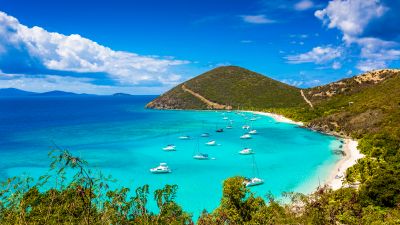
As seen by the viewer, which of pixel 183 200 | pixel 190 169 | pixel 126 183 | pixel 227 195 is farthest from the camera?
pixel 190 169

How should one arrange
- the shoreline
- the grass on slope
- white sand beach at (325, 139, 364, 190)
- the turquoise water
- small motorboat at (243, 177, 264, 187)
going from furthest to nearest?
the grass on slope, the turquoise water, the shoreline, white sand beach at (325, 139, 364, 190), small motorboat at (243, 177, 264, 187)

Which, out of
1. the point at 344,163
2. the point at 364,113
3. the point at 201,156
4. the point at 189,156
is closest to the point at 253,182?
the point at 201,156

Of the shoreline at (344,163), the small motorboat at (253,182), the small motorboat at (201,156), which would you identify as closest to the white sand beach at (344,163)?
the shoreline at (344,163)

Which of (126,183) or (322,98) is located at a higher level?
(322,98)

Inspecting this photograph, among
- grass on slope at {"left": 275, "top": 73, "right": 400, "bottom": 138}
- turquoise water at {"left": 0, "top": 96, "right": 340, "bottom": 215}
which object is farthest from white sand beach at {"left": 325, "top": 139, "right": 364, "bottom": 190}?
grass on slope at {"left": 275, "top": 73, "right": 400, "bottom": 138}

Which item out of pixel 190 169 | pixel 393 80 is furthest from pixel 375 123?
pixel 190 169

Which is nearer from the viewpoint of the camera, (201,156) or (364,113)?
(201,156)

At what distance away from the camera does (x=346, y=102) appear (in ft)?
518

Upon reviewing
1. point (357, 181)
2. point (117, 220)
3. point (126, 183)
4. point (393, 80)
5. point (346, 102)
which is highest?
point (393, 80)

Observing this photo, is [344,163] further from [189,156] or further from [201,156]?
[189,156]

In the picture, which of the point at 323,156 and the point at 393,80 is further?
the point at 393,80

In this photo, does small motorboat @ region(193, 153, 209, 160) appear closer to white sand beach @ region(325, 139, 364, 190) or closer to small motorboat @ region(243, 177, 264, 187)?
small motorboat @ region(243, 177, 264, 187)

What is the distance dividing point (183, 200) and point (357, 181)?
31.9 metres

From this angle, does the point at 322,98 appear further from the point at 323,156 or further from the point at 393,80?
the point at 323,156
